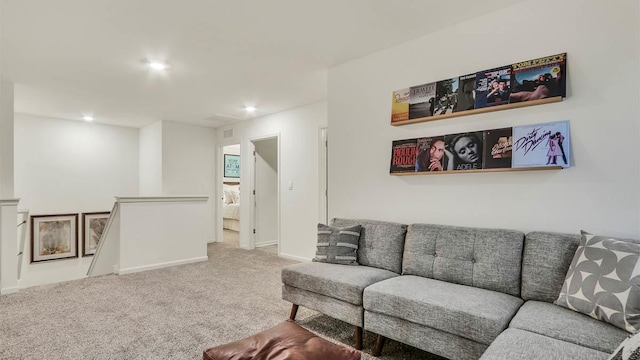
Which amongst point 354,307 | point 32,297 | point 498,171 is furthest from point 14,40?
point 498,171

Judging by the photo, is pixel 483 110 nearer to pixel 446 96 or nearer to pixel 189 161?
pixel 446 96

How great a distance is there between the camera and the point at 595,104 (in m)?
2.03

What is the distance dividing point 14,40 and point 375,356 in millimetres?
3762

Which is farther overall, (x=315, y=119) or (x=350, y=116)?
(x=315, y=119)

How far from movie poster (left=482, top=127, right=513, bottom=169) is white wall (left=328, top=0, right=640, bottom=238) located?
0.23 ft

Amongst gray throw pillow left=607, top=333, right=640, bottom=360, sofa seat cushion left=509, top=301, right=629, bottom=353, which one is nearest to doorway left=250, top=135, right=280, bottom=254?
sofa seat cushion left=509, top=301, right=629, bottom=353

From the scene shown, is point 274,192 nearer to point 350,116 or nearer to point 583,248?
point 350,116

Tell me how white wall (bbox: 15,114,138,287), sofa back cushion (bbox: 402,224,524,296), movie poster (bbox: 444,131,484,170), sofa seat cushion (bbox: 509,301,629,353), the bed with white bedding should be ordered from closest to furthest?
sofa seat cushion (bbox: 509,301,629,353), sofa back cushion (bbox: 402,224,524,296), movie poster (bbox: 444,131,484,170), white wall (bbox: 15,114,138,287), the bed with white bedding

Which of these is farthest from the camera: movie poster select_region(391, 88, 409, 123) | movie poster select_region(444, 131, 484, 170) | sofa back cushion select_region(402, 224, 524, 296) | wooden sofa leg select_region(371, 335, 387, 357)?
movie poster select_region(391, 88, 409, 123)

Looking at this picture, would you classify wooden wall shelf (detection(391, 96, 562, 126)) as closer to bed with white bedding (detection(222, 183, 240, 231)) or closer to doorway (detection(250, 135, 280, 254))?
doorway (detection(250, 135, 280, 254))

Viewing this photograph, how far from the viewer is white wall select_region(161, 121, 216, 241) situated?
620 centimetres

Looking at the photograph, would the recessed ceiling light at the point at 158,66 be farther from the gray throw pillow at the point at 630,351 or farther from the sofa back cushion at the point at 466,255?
the gray throw pillow at the point at 630,351

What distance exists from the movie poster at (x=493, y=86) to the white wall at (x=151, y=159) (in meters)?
5.48

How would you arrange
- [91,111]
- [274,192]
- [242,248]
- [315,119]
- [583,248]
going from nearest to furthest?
[583,248]
[315,119]
[91,111]
[242,248]
[274,192]
